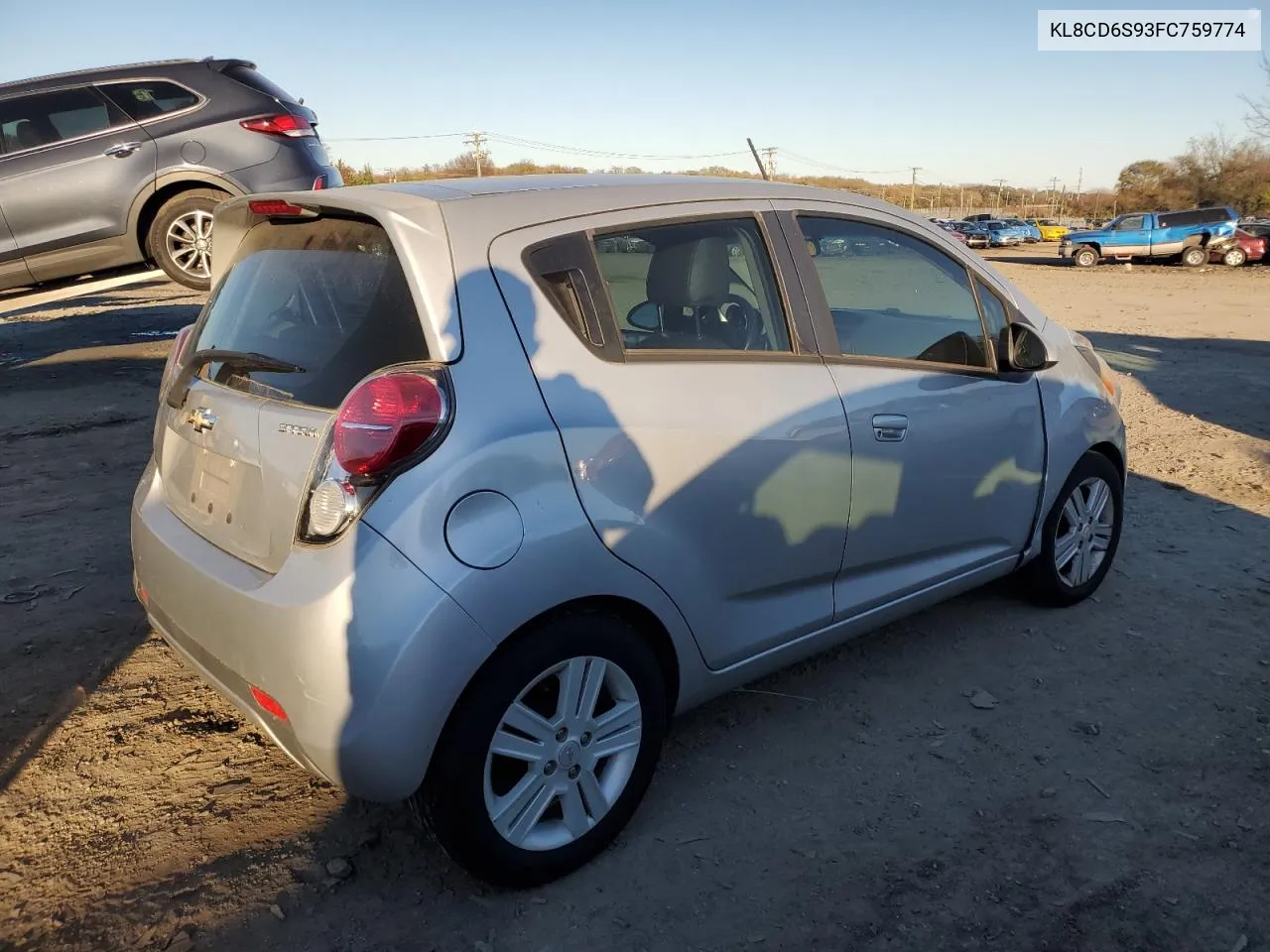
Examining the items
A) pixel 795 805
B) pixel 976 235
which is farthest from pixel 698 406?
pixel 976 235

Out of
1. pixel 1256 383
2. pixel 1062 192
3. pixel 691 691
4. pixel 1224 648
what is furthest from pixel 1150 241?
pixel 1062 192

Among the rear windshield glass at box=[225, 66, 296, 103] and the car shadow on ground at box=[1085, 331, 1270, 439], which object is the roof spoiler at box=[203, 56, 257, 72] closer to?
the rear windshield glass at box=[225, 66, 296, 103]

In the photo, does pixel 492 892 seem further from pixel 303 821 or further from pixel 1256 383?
pixel 1256 383

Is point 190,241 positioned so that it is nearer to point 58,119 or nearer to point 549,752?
point 58,119

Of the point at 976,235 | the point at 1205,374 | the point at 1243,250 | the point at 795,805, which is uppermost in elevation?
the point at 976,235

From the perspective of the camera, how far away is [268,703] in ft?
7.24

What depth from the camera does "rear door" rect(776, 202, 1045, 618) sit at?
118 inches

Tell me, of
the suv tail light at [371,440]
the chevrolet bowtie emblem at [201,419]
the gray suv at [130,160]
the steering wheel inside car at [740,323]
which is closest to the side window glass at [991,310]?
the steering wheel inside car at [740,323]

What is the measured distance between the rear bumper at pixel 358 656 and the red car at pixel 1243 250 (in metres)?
34.0

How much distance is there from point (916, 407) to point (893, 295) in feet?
1.79

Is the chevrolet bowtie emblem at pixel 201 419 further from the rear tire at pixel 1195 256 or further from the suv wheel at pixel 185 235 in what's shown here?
the rear tire at pixel 1195 256

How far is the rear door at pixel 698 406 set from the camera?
7.73ft

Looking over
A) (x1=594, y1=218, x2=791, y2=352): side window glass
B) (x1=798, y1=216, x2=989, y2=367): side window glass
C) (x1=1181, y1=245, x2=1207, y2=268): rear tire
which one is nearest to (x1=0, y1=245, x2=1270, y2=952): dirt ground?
(x1=798, y1=216, x2=989, y2=367): side window glass

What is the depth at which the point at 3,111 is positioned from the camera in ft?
22.5
